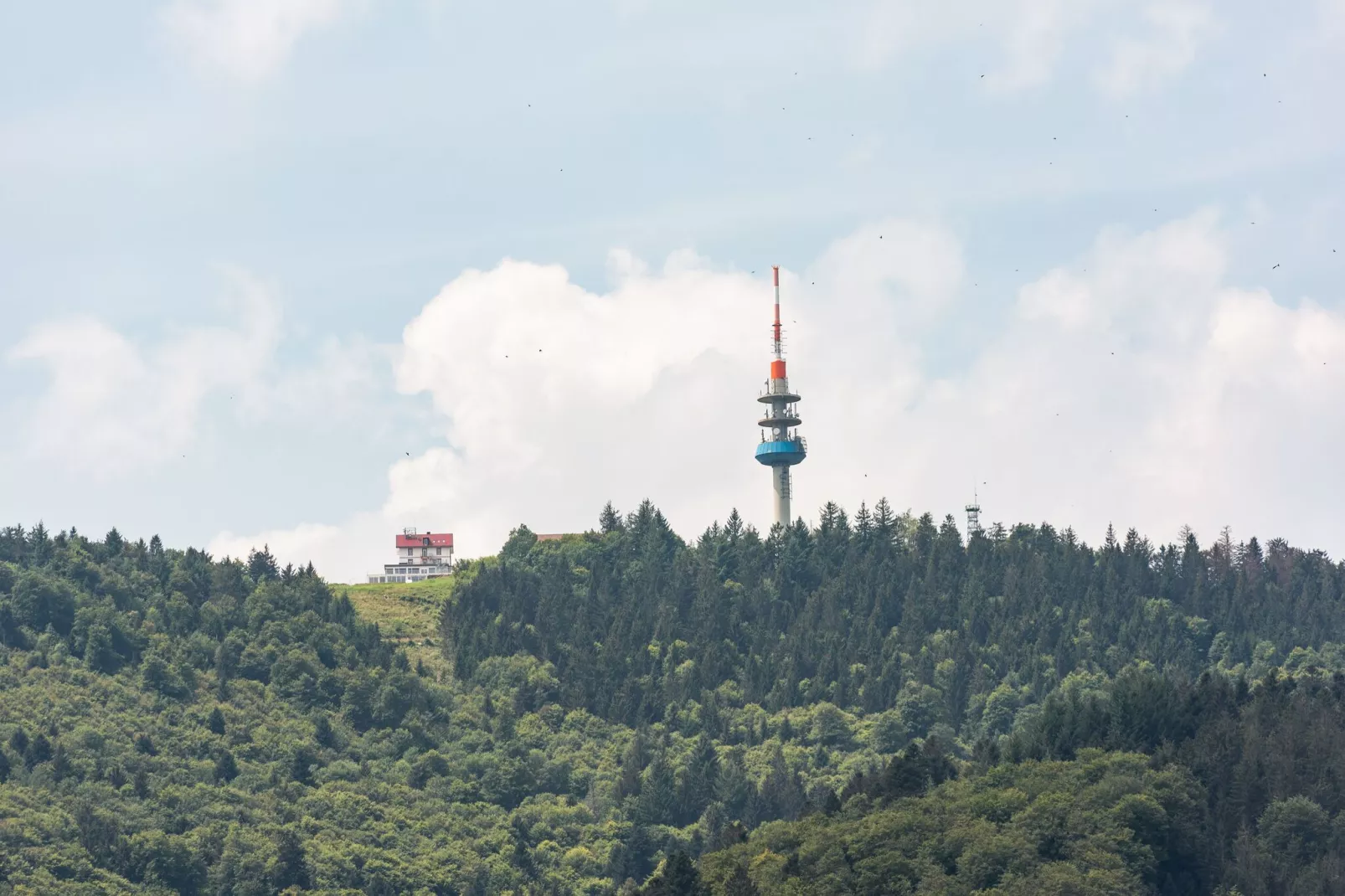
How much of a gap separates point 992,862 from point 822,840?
10199 mm

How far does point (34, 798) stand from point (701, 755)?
55698 mm

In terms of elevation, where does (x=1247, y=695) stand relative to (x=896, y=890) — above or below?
above

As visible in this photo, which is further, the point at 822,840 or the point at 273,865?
the point at 273,865

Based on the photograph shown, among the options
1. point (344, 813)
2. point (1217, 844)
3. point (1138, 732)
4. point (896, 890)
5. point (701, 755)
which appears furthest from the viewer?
point (701, 755)

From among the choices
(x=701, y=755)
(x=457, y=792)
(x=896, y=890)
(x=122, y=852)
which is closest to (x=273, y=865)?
(x=122, y=852)

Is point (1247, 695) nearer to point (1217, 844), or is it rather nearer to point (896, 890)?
point (1217, 844)

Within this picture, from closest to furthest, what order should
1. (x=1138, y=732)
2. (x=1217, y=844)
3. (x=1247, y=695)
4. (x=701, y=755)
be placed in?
(x=1217, y=844) → (x=1138, y=732) → (x=1247, y=695) → (x=701, y=755)

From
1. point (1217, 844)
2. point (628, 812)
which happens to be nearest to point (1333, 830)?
point (1217, 844)

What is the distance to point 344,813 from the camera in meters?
182

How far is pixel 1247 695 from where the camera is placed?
545 ft

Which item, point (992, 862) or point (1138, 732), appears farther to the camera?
point (1138, 732)

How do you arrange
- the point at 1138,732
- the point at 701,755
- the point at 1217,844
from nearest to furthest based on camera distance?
the point at 1217,844 < the point at 1138,732 < the point at 701,755

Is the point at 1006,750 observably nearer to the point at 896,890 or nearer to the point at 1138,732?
the point at 1138,732

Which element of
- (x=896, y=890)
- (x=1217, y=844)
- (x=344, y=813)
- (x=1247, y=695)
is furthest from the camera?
(x=344, y=813)
